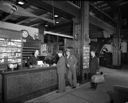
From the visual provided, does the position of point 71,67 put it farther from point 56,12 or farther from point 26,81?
point 56,12

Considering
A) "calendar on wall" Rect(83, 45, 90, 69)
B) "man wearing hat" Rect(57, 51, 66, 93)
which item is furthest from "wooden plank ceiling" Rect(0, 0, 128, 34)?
"man wearing hat" Rect(57, 51, 66, 93)

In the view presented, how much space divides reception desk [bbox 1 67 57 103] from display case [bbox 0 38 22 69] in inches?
68.8

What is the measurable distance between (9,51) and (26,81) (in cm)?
263

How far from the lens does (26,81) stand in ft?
10.1

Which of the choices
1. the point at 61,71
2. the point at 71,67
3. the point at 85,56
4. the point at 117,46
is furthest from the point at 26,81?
the point at 117,46

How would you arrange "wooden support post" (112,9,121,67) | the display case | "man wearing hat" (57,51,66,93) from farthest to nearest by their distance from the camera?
"wooden support post" (112,9,121,67), the display case, "man wearing hat" (57,51,66,93)

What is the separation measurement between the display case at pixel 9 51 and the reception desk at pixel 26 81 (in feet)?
5.73

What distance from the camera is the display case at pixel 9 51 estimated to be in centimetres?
475

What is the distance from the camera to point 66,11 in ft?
13.9

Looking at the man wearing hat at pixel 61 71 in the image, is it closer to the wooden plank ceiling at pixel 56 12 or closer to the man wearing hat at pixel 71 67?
the man wearing hat at pixel 71 67

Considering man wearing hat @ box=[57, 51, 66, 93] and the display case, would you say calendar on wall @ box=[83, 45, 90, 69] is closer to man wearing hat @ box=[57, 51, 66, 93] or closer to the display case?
man wearing hat @ box=[57, 51, 66, 93]

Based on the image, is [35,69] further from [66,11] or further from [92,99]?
[66,11]

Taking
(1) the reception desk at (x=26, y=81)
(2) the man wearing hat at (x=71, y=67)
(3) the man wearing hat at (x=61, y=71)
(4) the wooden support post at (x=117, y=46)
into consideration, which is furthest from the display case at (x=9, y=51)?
(4) the wooden support post at (x=117, y=46)

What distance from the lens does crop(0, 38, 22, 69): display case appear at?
4.75 m
